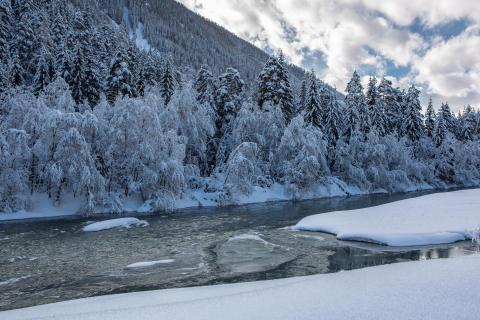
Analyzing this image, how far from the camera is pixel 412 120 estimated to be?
186 ft

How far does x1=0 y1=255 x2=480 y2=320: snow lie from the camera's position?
244 inches

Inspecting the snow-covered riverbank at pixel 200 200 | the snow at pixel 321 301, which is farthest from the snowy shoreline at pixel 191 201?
the snow at pixel 321 301

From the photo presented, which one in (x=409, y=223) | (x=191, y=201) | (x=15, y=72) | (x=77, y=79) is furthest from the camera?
(x=15, y=72)

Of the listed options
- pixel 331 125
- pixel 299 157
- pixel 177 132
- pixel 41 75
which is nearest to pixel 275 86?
pixel 331 125

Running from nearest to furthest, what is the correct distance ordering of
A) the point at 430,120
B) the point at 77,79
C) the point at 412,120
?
the point at 77,79 → the point at 412,120 → the point at 430,120

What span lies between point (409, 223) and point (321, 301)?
12.7 metres

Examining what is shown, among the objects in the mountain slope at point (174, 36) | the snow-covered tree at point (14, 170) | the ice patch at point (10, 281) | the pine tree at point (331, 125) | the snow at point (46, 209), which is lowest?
Answer: the ice patch at point (10, 281)

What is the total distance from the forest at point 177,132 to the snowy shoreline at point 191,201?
0.57m

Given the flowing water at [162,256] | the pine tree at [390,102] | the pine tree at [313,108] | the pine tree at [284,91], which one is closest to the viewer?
the flowing water at [162,256]

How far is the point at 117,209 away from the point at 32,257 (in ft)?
43.6

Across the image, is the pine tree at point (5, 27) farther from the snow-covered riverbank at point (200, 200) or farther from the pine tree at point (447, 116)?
the pine tree at point (447, 116)

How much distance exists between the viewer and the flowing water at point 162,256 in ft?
36.3

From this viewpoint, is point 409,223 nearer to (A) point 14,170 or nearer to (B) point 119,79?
(A) point 14,170

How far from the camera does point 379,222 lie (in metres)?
18.9
